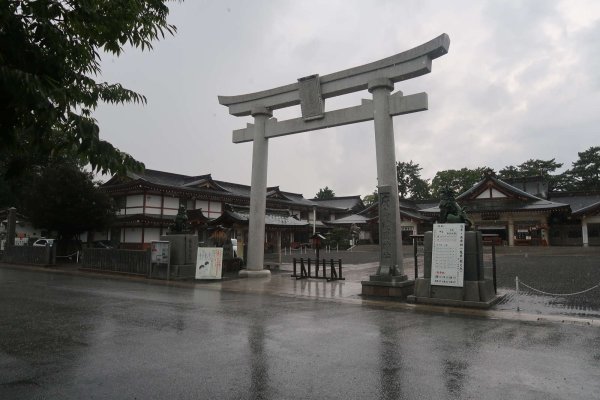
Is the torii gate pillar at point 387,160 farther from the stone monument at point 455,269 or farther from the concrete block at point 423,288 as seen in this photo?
the stone monument at point 455,269

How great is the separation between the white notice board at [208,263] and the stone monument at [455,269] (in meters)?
8.79

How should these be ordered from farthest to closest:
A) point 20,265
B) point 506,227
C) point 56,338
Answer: point 506,227
point 20,265
point 56,338

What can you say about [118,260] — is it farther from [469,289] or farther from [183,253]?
[469,289]

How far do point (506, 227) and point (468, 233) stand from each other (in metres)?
33.9

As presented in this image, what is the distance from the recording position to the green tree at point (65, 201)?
24.5 meters

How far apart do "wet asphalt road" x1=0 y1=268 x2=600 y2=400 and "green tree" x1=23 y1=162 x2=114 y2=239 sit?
16.6 metres

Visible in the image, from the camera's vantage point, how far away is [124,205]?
3312cm

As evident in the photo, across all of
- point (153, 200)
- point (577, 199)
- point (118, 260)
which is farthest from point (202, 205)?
point (577, 199)

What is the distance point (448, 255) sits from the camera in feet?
33.9

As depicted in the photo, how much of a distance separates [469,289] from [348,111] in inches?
311

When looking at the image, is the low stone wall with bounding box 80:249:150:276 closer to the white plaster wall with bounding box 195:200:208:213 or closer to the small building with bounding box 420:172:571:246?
the white plaster wall with bounding box 195:200:208:213

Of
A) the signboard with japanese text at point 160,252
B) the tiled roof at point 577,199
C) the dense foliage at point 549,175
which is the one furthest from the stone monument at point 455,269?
the dense foliage at point 549,175

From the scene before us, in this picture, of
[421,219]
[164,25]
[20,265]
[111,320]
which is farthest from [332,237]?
[164,25]

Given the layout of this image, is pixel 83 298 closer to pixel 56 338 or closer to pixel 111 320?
pixel 111 320
